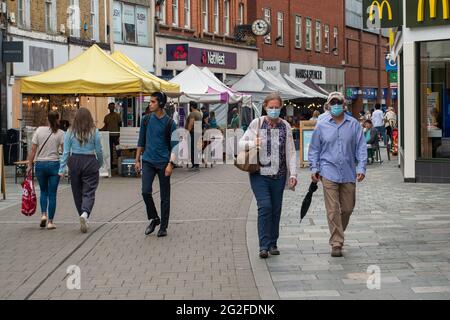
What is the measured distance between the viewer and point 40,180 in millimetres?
12492

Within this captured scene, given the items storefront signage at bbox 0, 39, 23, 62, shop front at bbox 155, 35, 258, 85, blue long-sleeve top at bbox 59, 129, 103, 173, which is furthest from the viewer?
shop front at bbox 155, 35, 258, 85

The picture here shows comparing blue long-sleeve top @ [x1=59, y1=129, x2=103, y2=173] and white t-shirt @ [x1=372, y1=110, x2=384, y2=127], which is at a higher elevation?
white t-shirt @ [x1=372, y1=110, x2=384, y2=127]

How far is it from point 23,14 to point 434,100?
1440cm

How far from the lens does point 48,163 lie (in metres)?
12.5

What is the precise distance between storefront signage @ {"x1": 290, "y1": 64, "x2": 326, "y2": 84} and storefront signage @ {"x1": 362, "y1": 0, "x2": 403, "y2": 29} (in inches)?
1276

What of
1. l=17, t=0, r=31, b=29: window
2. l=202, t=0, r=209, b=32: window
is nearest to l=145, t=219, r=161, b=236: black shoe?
l=17, t=0, r=31, b=29: window

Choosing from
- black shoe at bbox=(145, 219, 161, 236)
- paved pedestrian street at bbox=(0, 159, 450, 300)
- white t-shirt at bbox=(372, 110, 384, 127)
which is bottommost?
paved pedestrian street at bbox=(0, 159, 450, 300)

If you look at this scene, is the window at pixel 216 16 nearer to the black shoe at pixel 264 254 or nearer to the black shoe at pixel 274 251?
the black shoe at pixel 274 251

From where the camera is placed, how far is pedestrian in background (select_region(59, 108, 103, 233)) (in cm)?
1209

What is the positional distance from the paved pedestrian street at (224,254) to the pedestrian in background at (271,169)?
1.01 ft

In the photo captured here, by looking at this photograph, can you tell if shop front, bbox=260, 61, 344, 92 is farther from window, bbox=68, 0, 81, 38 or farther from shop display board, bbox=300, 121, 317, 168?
shop display board, bbox=300, 121, 317, 168

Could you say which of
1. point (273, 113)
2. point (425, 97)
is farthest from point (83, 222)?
point (425, 97)

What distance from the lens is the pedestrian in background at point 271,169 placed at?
31.7 ft
